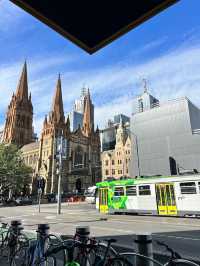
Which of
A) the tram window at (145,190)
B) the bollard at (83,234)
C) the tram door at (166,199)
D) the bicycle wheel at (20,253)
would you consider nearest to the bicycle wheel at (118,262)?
the bollard at (83,234)

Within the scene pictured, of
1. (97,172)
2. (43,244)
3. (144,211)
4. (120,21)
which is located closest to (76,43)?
(120,21)

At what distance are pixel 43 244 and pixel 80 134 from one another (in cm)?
10987

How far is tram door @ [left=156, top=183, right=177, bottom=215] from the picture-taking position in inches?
829

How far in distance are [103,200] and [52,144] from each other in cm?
7408

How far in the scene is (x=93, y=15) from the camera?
149 inches

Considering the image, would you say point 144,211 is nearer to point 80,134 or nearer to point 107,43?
point 107,43

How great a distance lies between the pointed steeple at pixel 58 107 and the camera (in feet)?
343

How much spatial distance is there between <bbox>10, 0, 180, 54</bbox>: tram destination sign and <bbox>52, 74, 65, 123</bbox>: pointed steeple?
10029 centimetres

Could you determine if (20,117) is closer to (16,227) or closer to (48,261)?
(16,227)

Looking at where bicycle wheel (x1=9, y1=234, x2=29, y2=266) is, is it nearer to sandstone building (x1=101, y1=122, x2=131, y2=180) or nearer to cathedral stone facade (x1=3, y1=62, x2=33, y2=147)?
sandstone building (x1=101, y1=122, x2=131, y2=180)

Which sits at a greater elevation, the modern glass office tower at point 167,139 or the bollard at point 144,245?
the modern glass office tower at point 167,139

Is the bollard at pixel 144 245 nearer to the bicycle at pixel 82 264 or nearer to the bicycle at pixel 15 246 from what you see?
the bicycle at pixel 82 264

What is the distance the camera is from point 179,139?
135 feet

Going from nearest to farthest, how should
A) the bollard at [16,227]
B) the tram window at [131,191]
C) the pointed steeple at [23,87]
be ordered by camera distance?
the bollard at [16,227]
the tram window at [131,191]
the pointed steeple at [23,87]
